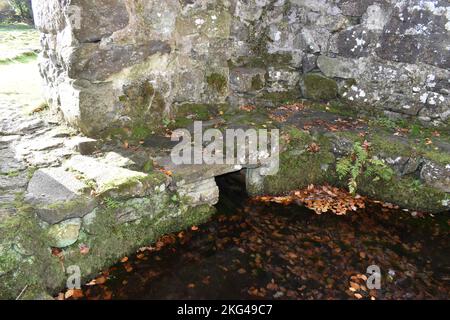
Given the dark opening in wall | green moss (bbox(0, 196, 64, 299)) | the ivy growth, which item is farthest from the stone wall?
green moss (bbox(0, 196, 64, 299))

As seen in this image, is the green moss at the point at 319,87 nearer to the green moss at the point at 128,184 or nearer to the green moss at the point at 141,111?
the green moss at the point at 141,111

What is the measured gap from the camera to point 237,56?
22.5ft

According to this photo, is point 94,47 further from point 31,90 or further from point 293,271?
point 293,271

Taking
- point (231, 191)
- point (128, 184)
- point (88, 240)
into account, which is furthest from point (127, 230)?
point (231, 191)

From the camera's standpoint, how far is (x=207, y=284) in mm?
4176

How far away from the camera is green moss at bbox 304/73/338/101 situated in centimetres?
688

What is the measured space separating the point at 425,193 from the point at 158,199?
155 inches

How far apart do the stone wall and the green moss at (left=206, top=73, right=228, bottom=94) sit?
2 cm

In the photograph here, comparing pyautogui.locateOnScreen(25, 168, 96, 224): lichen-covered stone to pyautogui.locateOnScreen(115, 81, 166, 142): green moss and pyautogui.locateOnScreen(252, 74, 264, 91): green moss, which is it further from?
pyautogui.locateOnScreen(252, 74, 264, 91): green moss

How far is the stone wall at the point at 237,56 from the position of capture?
525 centimetres

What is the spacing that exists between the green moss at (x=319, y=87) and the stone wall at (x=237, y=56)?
18 mm

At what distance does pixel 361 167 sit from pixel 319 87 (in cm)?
188

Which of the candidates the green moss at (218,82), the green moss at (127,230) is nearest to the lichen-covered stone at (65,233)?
the green moss at (127,230)
